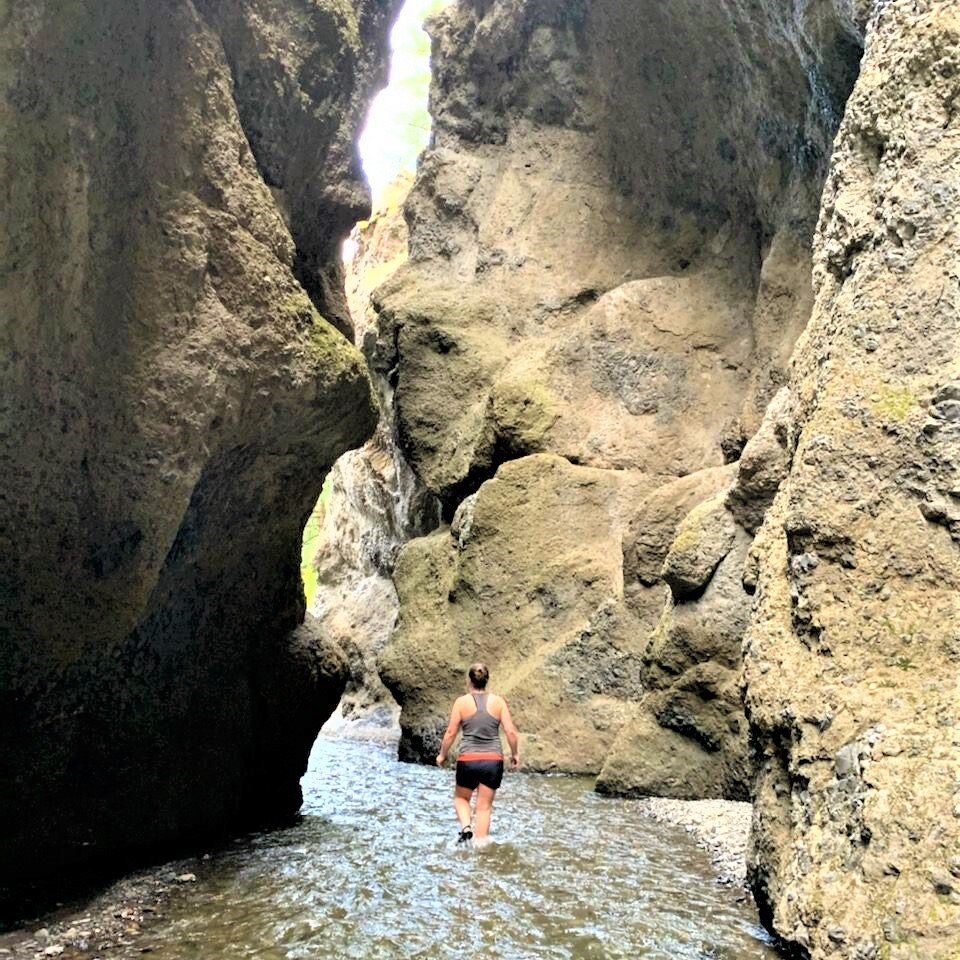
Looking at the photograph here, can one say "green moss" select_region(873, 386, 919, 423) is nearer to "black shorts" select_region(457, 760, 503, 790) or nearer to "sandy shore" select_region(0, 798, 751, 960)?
"sandy shore" select_region(0, 798, 751, 960)

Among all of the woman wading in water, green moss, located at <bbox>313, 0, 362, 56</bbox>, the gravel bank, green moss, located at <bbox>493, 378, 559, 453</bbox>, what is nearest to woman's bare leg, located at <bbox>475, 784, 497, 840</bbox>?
the woman wading in water

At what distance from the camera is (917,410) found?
15.6 ft

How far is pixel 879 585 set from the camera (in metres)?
4.67

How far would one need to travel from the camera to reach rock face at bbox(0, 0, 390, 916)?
5.77 m

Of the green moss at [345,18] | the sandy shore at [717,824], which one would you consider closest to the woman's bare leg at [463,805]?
the sandy shore at [717,824]

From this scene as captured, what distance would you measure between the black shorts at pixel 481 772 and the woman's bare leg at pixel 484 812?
63mm

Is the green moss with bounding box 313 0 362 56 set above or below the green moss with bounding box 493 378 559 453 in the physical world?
above

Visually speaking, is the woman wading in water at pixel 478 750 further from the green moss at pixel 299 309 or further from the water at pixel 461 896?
the green moss at pixel 299 309

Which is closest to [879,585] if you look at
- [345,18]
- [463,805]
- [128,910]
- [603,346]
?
[463,805]

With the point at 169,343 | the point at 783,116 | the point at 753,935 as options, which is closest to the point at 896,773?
the point at 753,935

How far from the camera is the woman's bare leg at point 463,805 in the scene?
302 inches

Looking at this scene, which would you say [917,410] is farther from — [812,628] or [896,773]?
[896,773]

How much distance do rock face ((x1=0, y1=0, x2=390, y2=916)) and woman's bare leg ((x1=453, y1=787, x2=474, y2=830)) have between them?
197 centimetres

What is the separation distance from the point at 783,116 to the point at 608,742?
9.51 metres
